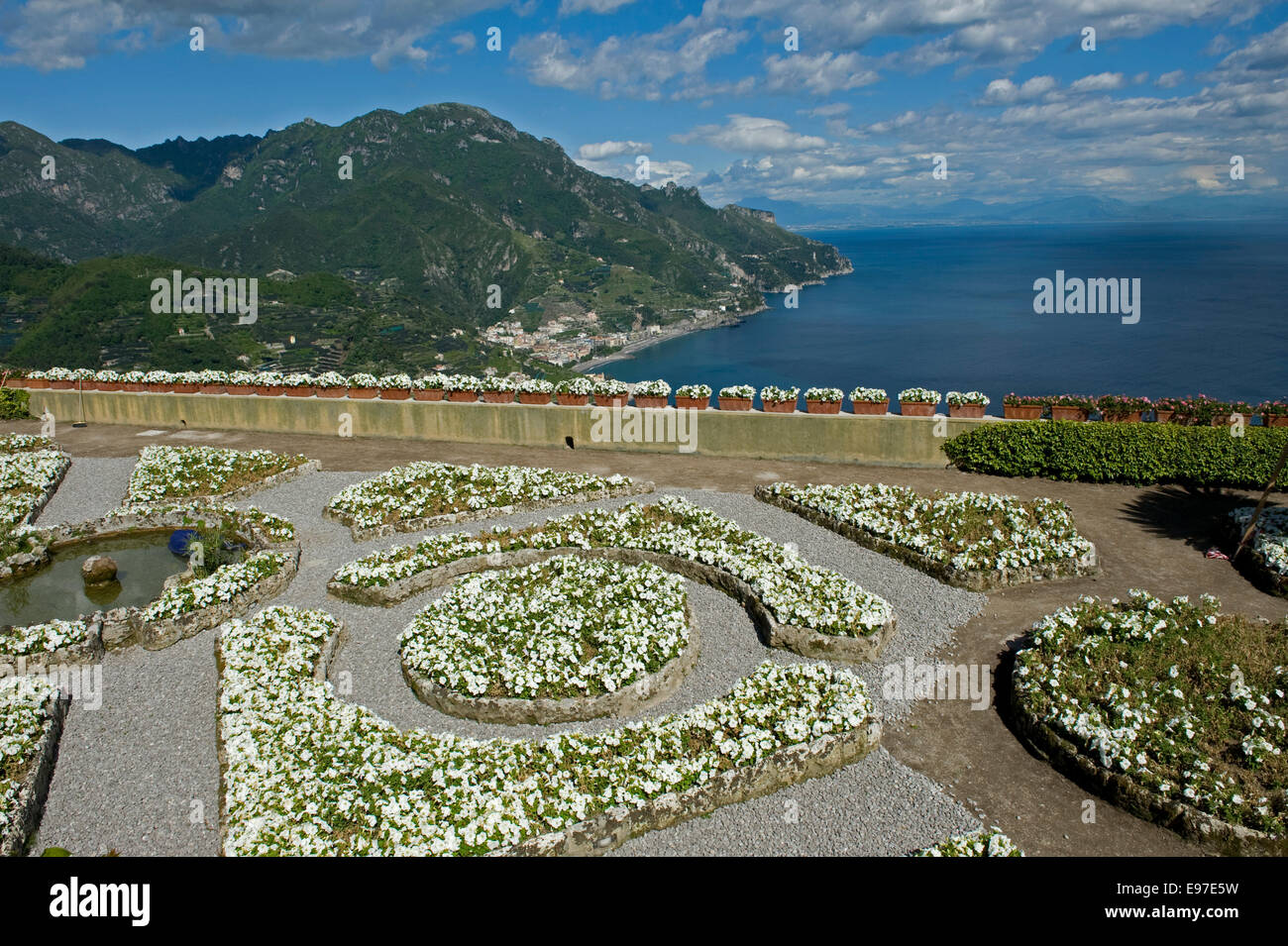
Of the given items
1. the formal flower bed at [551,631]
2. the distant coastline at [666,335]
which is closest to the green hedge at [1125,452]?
the formal flower bed at [551,631]

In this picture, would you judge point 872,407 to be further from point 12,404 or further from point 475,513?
point 12,404

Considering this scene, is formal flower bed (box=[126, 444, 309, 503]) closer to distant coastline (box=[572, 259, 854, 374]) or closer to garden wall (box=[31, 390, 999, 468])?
garden wall (box=[31, 390, 999, 468])

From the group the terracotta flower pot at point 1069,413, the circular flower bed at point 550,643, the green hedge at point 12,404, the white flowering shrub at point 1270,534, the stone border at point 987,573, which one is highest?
the green hedge at point 12,404

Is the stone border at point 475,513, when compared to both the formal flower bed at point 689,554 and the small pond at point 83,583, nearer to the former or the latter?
the formal flower bed at point 689,554

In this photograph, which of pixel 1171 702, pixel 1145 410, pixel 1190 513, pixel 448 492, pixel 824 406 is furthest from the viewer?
pixel 824 406

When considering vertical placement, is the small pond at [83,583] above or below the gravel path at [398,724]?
above

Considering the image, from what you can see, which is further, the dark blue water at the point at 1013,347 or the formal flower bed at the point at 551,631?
the dark blue water at the point at 1013,347

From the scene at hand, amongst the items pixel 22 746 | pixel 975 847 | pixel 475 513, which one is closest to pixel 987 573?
pixel 975 847
